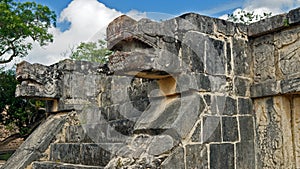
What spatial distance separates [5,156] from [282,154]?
9376 mm

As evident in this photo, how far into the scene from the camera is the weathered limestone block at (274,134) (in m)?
3.60

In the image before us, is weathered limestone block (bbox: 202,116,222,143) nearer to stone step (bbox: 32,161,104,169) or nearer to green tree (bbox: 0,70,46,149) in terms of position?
stone step (bbox: 32,161,104,169)

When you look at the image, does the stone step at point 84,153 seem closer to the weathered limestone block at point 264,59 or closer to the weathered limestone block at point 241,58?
the weathered limestone block at point 241,58

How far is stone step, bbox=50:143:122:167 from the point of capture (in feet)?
12.5

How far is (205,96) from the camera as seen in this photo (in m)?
3.40

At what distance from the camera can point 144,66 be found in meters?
3.22

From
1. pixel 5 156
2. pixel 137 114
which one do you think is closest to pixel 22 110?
pixel 5 156

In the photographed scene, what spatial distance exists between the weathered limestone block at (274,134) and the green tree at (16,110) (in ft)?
25.4

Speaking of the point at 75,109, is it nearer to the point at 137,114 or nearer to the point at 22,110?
the point at 137,114

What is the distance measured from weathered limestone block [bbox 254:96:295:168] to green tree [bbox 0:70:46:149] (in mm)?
7744

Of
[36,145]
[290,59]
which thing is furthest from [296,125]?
[36,145]

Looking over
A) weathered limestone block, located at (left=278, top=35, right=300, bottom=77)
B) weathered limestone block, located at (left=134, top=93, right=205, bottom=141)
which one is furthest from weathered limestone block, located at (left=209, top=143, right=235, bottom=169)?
weathered limestone block, located at (left=278, top=35, right=300, bottom=77)

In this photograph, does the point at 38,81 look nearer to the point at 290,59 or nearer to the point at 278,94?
the point at 278,94

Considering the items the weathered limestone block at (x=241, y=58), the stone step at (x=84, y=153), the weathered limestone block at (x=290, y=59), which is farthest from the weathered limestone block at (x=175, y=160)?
the weathered limestone block at (x=290, y=59)
